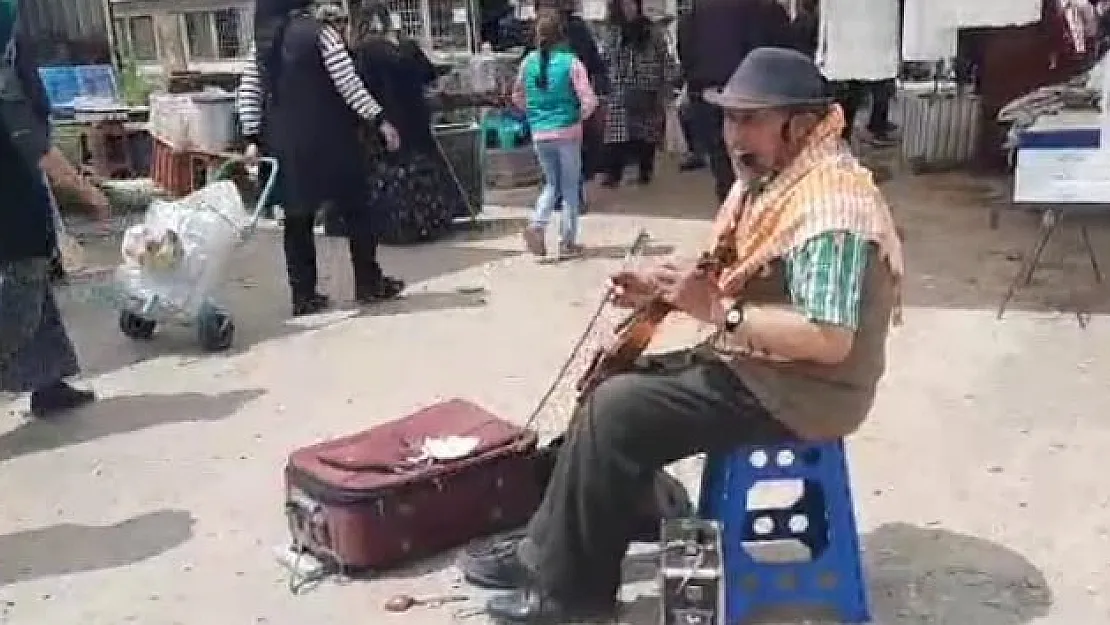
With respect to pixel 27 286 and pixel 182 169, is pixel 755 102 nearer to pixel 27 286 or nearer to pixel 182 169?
pixel 27 286

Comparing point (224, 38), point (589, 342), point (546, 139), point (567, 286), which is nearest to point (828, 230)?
point (589, 342)

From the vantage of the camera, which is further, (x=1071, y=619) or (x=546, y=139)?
(x=546, y=139)

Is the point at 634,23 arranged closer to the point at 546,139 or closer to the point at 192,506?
the point at 546,139

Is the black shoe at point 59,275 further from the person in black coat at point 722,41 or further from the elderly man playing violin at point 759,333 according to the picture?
the elderly man playing violin at point 759,333

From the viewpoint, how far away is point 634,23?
985 cm

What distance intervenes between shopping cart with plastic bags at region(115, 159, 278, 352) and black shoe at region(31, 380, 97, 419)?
27.6 inches

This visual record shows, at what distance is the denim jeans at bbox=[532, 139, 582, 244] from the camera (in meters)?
7.61

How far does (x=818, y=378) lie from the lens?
3100 millimetres

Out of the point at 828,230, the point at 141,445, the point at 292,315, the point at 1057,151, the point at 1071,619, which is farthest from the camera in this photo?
the point at 292,315

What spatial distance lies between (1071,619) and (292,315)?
14.1ft

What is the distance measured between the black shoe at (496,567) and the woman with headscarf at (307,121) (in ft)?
10.1

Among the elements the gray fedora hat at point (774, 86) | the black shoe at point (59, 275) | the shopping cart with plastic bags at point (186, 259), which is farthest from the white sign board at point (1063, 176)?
the black shoe at point (59, 275)

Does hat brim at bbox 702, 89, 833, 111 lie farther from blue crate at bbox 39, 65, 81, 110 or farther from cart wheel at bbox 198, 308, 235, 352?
blue crate at bbox 39, 65, 81, 110

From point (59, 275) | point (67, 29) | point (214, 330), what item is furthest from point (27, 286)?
point (67, 29)
